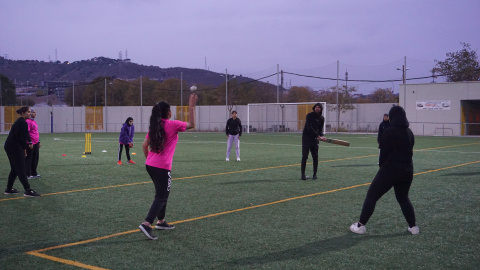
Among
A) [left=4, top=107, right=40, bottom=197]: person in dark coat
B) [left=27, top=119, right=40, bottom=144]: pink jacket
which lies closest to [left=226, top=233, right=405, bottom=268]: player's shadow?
[left=4, top=107, right=40, bottom=197]: person in dark coat

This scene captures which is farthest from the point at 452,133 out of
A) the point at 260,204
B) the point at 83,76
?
the point at 83,76

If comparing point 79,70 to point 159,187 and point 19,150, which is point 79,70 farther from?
point 159,187

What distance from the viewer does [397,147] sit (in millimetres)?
6578

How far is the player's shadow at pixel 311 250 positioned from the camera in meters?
5.62

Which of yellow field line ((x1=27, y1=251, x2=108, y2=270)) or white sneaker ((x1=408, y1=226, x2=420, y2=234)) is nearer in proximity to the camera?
yellow field line ((x1=27, y1=251, x2=108, y2=270))

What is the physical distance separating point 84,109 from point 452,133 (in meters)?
41.3

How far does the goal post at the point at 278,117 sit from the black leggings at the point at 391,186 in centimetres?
4288

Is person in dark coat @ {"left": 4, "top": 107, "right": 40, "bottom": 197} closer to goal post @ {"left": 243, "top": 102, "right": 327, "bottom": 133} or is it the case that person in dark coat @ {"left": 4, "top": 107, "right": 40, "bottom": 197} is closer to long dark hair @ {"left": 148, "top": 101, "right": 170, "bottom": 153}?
long dark hair @ {"left": 148, "top": 101, "right": 170, "bottom": 153}

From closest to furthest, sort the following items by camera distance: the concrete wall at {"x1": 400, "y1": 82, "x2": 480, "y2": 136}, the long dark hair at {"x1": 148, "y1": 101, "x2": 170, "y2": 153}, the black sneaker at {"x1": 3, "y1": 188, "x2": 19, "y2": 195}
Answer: the long dark hair at {"x1": 148, "y1": 101, "x2": 170, "y2": 153} → the black sneaker at {"x1": 3, "y1": 188, "x2": 19, "y2": 195} → the concrete wall at {"x1": 400, "y1": 82, "x2": 480, "y2": 136}

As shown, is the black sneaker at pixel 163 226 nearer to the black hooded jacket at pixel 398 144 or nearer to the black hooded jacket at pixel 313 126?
the black hooded jacket at pixel 398 144

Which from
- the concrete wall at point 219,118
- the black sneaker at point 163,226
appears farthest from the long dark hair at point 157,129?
the concrete wall at point 219,118

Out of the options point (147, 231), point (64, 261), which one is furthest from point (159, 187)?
point (64, 261)

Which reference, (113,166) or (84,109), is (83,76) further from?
(113,166)

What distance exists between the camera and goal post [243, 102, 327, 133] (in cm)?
5119
